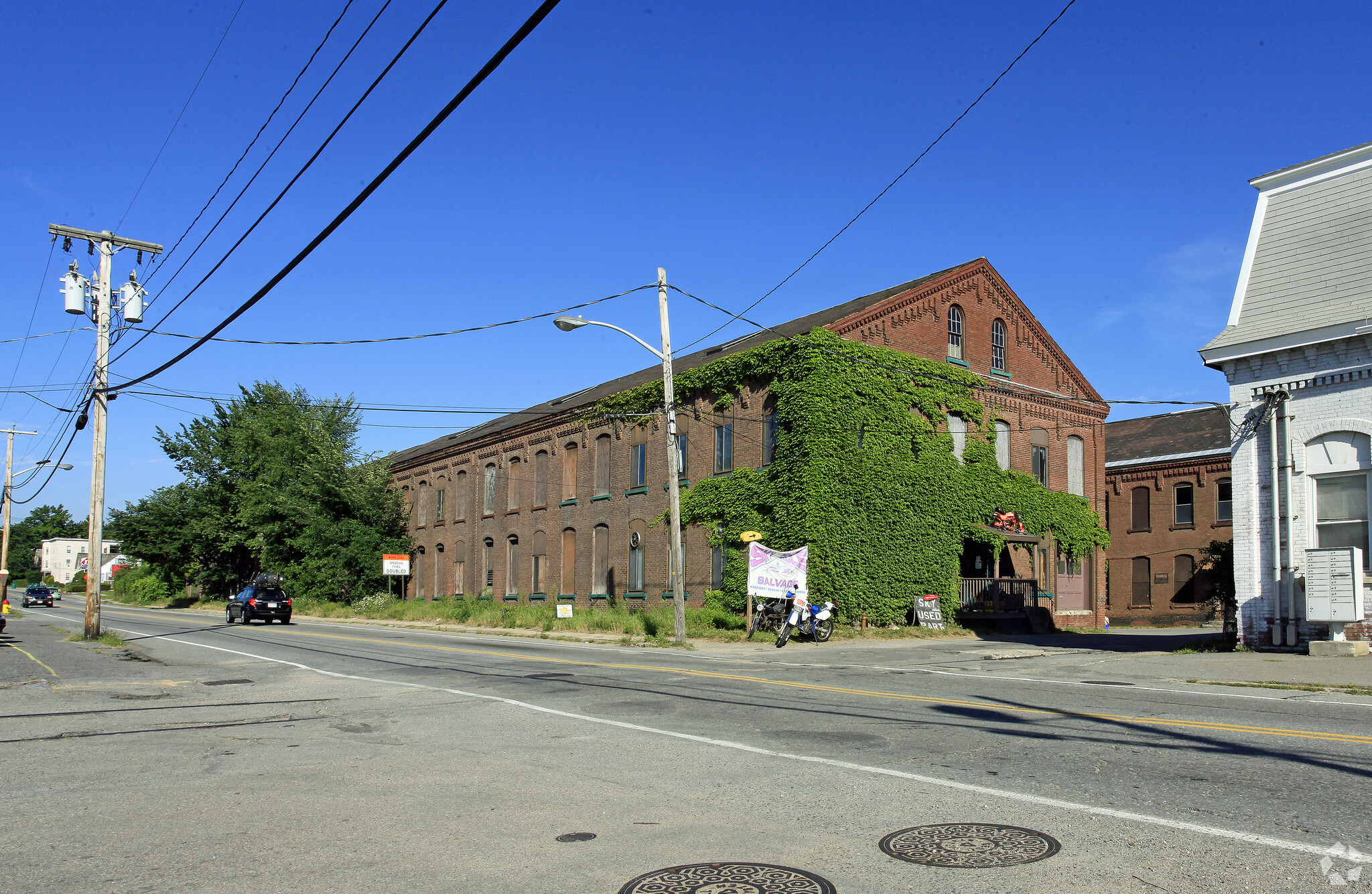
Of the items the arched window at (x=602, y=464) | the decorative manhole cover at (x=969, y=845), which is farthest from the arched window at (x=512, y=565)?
the decorative manhole cover at (x=969, y=845)

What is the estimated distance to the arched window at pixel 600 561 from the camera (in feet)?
122

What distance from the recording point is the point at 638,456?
1410 inches

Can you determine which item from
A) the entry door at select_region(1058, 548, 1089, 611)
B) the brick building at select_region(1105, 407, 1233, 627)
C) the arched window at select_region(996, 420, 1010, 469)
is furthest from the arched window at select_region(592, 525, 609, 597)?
the brick building at select_region(1105, 407, 1233, 627)

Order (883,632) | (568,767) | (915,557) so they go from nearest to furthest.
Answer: (568,767) → (883,632) → (915,557)

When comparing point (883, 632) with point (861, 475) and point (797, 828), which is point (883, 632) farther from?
point (797, 828)

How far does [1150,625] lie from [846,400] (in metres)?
24.6

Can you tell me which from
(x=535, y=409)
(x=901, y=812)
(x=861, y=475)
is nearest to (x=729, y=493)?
(x=861, y=475)

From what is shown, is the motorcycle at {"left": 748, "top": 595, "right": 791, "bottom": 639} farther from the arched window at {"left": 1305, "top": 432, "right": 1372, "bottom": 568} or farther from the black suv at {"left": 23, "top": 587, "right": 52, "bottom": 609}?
the black suv at {"left": 23, "top": 587, "right": 52, "bottom": 609}

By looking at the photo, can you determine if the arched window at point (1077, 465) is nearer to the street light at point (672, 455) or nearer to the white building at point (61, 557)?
the street light at point (672, 455)

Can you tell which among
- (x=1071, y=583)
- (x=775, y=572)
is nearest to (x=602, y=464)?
(x=775, y=572)

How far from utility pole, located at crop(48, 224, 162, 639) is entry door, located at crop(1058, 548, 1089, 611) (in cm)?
3022

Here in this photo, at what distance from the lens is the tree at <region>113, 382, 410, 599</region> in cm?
4862

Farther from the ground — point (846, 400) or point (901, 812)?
point (846, 400)

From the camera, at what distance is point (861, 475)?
27750mm
